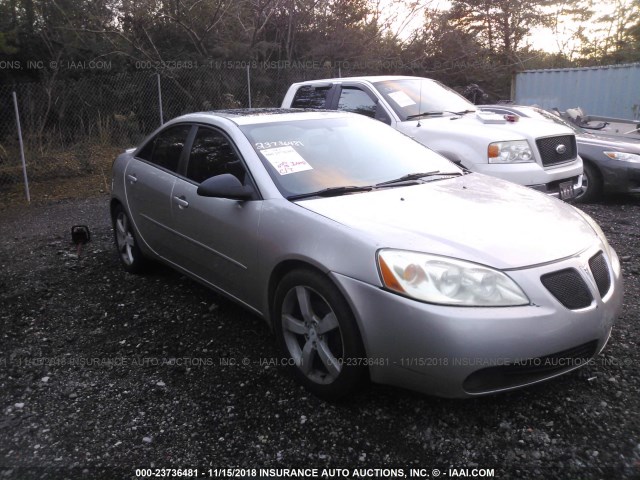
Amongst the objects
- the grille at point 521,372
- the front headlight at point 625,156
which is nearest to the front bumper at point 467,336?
the grille at point 521,372

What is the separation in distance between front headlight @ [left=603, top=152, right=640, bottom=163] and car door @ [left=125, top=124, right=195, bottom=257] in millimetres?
5751

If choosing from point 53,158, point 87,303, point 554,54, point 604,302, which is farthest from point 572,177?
point 554,54

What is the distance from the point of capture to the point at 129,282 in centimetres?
497

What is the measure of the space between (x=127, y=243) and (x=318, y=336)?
2.89 m

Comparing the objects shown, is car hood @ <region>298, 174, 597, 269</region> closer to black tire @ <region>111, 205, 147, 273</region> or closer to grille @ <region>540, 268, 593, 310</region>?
grille @ <region>540, 268, 593, 310</region>

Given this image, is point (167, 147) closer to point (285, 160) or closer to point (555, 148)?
point (285, 160)

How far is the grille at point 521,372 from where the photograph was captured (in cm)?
244

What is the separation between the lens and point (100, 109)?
12.2 metres

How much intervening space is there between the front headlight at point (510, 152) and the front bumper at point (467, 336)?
3.62m

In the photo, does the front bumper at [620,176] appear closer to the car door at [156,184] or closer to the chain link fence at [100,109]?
the car door at [156,184]

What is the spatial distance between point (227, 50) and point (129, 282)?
10.6m

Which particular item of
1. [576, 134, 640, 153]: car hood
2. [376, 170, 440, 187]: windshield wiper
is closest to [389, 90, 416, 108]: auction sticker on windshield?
[576, 134, 640, 153]: car hood

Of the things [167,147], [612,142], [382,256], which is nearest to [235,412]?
[382,256]

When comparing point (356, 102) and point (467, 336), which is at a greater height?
point (356, 102)
